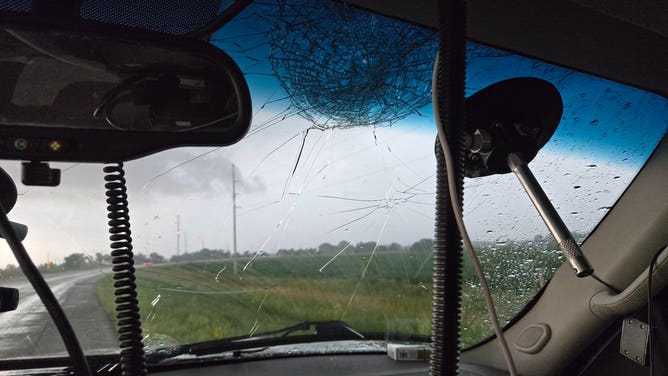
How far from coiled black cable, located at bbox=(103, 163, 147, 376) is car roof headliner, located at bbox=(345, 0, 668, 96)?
3.12 ft

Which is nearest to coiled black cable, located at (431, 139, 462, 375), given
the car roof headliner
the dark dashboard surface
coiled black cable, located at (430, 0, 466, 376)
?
coiled black cable, located at (430, 0, 466, 376)

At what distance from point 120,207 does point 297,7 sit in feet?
3.24

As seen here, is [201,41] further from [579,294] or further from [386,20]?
[579,294]

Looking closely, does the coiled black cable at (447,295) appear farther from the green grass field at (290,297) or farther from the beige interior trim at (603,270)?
the beige interior trim at (603,270)

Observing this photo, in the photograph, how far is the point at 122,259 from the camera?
129 centimetres

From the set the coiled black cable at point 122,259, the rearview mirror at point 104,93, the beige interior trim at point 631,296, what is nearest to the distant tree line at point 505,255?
the beige interior trim at point 631,296

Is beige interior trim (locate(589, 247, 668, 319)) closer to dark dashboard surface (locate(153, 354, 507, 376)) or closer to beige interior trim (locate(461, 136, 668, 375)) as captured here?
beige interior trim (locate(461, 136, 668, 375))

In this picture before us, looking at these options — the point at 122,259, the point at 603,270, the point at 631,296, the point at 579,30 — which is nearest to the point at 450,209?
the point at 122,259

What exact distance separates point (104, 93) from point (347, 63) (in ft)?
3.52

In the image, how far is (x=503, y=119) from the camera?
134cm

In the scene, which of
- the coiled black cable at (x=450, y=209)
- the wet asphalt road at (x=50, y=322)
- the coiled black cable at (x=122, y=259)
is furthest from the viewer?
the wet asphalt road at (x=50, y=322)

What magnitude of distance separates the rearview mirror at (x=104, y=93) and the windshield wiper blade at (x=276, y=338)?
1.20 m

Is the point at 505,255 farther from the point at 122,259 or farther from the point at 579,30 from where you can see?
the point at 122,259

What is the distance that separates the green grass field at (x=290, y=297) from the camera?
83.4 inches
